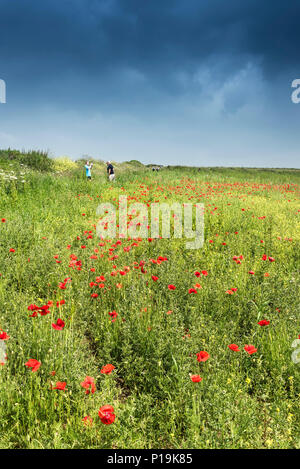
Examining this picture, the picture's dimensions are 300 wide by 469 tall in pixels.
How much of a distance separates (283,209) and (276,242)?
5.36m

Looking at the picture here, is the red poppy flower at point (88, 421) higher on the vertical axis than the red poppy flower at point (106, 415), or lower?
lower

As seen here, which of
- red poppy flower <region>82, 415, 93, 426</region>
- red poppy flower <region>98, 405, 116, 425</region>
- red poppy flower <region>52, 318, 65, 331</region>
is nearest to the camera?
red poppy flower <region>98, 405, 116, 425</region>

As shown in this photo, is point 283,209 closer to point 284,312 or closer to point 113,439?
point 284,312

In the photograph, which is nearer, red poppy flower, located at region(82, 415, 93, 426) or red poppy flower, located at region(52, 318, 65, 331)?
red poppy flower, located at region(82, 415, 93, 426)

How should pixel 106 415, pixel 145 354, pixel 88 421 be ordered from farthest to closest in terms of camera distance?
pixel 145 354, pixel 88 421, pixel 106 415

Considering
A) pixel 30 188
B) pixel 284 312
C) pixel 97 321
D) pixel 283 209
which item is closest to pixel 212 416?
pixel 97 321

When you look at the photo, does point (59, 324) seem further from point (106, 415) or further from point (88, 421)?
point (106, 415)

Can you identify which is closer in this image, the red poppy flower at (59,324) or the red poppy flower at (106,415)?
the red poppy flower at (106,415)

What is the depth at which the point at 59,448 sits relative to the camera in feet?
5.35

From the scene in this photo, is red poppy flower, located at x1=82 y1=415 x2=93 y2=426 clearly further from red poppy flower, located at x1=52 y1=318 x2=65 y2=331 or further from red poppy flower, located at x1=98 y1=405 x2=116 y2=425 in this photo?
red poppy flower, located at x1=52 y1=318 x2=65 y2=331

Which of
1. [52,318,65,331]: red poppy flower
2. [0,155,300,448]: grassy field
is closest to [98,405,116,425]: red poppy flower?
[0,155,300,448]: grassy field

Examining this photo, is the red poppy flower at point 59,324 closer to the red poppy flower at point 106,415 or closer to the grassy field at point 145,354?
the grassy field at point 145,354

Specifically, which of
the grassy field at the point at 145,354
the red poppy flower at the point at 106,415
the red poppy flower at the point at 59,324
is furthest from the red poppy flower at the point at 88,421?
the red poppy flower at the point at 59,324

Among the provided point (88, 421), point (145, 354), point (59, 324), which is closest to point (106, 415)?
point (88, 421)
